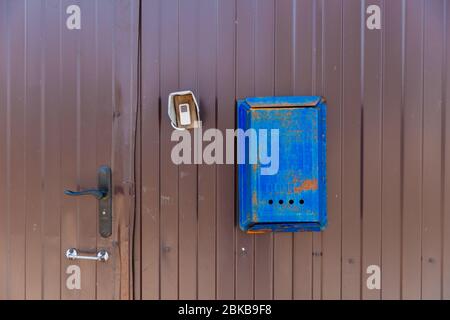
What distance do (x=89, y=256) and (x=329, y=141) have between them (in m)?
1.29

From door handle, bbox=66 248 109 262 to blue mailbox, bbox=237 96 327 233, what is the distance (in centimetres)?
70

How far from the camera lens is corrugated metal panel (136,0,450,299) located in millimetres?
1208

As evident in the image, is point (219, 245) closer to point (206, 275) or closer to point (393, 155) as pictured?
point (206, 275)

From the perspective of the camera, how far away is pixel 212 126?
48.4 inches

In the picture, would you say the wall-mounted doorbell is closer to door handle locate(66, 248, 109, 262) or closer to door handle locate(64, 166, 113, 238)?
door handle locate(64, 166, 113, 238)

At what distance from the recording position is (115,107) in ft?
4.10

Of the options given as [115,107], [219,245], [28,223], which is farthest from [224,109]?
[28,223]

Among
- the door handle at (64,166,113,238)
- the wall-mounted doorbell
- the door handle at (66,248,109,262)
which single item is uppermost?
the wall-mounted doorbell

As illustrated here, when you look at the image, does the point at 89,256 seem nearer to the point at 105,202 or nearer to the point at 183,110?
the point at 105,202

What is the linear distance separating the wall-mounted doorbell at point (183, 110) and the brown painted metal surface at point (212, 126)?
62mm

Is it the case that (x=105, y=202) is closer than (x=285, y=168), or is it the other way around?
(x=285, y=168)

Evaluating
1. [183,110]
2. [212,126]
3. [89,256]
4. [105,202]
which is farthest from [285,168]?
[89,256]

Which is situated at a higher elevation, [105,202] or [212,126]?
[212,126]

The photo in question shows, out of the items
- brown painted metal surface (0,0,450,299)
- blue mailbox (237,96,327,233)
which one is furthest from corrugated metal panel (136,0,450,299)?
blue mailbox (237,96,327,233)
